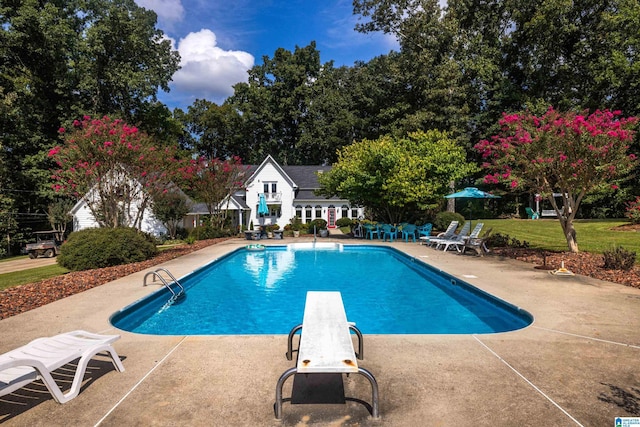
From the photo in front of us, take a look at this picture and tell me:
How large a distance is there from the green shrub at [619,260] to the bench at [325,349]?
365 inches

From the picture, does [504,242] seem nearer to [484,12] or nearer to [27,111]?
[484,12]

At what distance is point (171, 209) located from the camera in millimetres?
24766

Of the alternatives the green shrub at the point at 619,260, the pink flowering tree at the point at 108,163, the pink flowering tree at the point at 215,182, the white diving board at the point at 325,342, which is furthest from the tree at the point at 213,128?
the white diving board at the point at 325,342

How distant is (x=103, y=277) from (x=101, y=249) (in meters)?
2.15

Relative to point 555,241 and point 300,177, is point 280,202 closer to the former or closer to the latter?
point 300,177

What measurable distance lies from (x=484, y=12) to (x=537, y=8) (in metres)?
5.39

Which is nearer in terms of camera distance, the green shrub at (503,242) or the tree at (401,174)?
the green shrub at (503,242)

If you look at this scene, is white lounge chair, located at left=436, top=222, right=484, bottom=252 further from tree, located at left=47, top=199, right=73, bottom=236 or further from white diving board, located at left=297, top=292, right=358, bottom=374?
tree, located at left=47, top=199, right=73, bottom=236

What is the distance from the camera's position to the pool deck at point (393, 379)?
3436mm

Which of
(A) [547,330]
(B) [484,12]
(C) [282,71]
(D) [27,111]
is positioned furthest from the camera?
(C) [282,71]

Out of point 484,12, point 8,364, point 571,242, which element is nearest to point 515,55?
point 484,12

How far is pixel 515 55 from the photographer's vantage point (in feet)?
116

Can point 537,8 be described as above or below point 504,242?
above

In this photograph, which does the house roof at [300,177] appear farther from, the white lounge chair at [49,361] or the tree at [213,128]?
the white lounge chair at [49,361]
